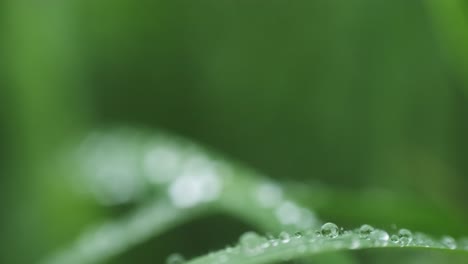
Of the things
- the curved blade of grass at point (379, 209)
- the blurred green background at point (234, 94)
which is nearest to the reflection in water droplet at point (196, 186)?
the curved blade of grass at point (379, 209)

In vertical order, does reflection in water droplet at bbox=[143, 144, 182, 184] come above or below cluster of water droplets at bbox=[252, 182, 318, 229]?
above

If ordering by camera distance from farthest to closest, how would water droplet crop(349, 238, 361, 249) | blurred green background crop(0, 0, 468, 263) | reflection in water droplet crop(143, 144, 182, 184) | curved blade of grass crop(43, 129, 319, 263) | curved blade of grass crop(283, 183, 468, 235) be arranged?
blurred green background crop(0, 0, 468, 263), reflection in water droplet crop(143, 144, 182, 184), curved blade of grass crop(43, 129, 319, 263), curved blade of grass crop(283, 183, 468, 235), water droplet crop(349, 238, 361, 249)

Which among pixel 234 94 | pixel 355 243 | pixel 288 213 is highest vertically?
pixel 234 94

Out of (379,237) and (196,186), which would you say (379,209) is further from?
(379,237)

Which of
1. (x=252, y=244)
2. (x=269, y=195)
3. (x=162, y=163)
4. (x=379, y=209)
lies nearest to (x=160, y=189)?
(x=162, y=163)

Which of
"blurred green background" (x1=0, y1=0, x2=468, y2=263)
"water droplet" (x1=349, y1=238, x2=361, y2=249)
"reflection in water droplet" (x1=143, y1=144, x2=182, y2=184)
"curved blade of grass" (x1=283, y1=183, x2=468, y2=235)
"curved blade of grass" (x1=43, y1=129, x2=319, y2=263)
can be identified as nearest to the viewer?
"water droplet" (x1=349, y1=238, x2=361, y2=249)

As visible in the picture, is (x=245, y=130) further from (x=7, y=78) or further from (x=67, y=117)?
(x=7, y=78)

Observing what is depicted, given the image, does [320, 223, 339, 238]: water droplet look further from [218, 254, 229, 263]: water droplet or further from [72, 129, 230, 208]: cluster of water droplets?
[72, 129, 230, 208]: cluster of water droplets

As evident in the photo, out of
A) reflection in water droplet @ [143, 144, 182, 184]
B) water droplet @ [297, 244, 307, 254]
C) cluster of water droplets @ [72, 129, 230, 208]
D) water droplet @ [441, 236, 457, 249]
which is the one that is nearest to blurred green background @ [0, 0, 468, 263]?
cluster of water droplets @ [72, 129, 230, 208]

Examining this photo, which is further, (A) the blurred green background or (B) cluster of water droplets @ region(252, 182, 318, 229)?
(A) the blurred green background
